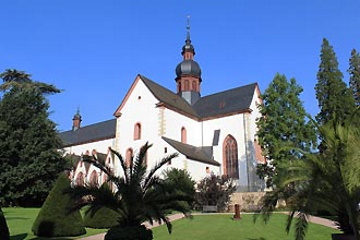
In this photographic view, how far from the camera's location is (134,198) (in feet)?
40.5

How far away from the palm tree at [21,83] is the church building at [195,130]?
9460 mm

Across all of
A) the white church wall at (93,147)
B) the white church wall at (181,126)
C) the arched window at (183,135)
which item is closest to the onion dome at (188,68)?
the white church wall at (181,126)

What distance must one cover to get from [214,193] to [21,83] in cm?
2852

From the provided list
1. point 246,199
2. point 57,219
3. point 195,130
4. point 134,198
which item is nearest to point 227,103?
point 195,130

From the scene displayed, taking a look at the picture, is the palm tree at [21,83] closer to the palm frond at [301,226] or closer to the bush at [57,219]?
the bush at [57,219]

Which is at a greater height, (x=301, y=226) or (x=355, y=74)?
(x=355, y=74)

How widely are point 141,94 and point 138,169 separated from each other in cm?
2758

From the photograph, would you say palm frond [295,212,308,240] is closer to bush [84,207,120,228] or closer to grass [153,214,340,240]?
grass [153,214,340,240]

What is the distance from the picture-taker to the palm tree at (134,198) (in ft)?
40.3

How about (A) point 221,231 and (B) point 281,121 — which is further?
(B) point 281,121

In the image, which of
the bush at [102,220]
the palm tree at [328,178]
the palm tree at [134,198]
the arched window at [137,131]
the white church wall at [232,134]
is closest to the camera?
the palm tree at [328,178]

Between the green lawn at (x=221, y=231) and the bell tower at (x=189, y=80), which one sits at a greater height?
the bell tower at (x=189, y=80)

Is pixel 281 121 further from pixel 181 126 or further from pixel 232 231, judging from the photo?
pixel 232 231

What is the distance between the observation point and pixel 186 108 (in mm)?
42125
